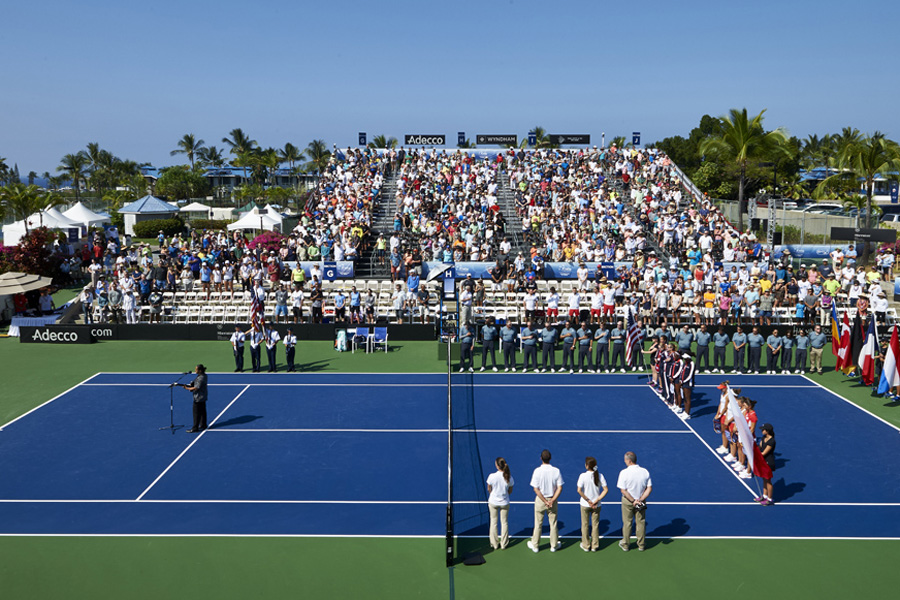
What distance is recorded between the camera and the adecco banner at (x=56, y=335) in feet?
93.6

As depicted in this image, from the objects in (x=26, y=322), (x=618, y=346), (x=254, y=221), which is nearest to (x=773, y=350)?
(x=618, y=346)

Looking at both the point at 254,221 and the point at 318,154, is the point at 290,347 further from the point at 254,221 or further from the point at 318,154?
the point at 318,154

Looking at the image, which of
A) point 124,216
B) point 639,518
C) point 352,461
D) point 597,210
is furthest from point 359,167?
point 639,518

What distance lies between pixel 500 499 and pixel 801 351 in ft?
49.0

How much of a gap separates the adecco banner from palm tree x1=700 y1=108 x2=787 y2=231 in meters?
31.6

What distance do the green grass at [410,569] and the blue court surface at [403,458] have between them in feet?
1.65

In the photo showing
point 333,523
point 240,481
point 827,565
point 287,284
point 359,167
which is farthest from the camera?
point 359,167

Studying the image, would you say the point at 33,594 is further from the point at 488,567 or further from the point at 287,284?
the point at 287,284

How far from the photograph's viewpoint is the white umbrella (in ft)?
96.8

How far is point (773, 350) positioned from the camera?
23.1m

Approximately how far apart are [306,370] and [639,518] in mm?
14387

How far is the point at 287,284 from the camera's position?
31766 mm

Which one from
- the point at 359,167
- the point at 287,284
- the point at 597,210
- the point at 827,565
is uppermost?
the point at 359,167

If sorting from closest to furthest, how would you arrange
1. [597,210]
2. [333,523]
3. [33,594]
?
[33,594] < [333,523] < [597,210]
